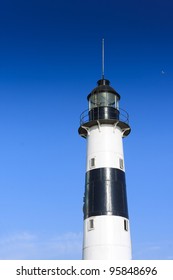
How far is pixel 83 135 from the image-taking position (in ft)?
100

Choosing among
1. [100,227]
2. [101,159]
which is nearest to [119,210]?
[100,227]

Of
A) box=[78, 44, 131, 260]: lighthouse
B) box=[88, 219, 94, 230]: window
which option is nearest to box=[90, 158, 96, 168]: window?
box=[78, 44, 131, 260]: lighthouse

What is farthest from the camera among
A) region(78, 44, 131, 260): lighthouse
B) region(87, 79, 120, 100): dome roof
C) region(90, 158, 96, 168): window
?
region(87, 79, 120, 100): dome roof

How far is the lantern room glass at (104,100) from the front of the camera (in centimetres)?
2983

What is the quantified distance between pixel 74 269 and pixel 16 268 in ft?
7.98

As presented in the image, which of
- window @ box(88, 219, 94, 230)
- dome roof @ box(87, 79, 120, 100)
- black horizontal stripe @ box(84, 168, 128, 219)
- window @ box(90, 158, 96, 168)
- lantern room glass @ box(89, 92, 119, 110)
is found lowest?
window @ box(88, 219, 94, 230)

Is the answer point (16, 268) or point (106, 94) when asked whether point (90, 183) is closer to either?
point (106, 94)

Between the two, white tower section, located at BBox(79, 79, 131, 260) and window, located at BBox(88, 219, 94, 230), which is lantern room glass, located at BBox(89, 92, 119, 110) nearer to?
white tower section, located at BBox(79, 79, 131, 260)

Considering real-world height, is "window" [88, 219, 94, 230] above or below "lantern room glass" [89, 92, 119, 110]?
below

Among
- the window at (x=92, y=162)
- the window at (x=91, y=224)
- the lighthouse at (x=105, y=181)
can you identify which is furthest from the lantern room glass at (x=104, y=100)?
the window at (x=91, y=224)

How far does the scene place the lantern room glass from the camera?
29.8 m

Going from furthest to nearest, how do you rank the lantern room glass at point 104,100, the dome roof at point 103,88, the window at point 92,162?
the dome roof at point 103,88, the lantern room glass at point 104,100, the window at point 92,162

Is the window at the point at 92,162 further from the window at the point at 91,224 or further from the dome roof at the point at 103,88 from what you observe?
the dome roof at the point at 103,88

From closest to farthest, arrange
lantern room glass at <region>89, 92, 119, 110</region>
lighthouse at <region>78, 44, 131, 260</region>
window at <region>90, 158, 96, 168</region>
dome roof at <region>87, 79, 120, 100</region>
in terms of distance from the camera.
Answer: lighthouse at <region>78, 44, 131, 260</region>, window at <region>90, 158, 96, 168</region>, lantern room glass at <region>89, 92, 119, 110</region>, dome roof at <region>87, 79, 120, 100</region>
